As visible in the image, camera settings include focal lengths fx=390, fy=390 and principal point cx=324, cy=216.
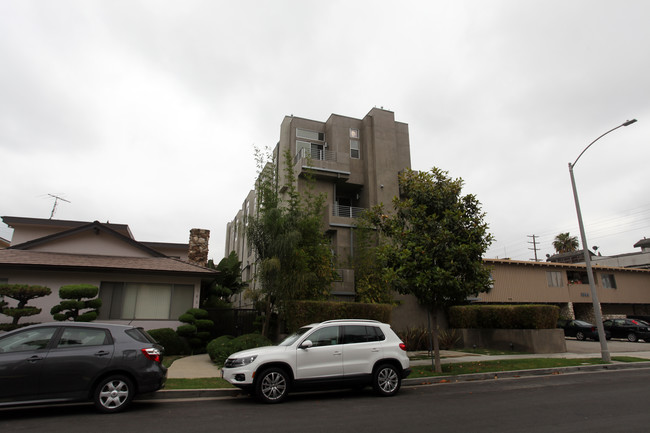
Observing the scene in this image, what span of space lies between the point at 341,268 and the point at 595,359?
1134 cm

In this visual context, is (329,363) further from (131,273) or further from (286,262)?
(131,273)

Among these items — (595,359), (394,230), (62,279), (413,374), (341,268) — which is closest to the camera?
(413,374)

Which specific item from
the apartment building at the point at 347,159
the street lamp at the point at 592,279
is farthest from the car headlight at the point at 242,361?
the apartment building at the point at 347,159

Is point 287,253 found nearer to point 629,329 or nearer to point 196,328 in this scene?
point 196,328

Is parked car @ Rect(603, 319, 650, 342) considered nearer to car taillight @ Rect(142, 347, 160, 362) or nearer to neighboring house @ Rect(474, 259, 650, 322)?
neighboring house @ Rect(474, 259, 650, 322)

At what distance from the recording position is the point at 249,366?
26.7 feet

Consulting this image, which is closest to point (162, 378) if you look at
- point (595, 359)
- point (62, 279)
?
point (62, 279)

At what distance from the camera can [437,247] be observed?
11.8 metres

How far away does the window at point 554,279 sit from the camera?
3053cm

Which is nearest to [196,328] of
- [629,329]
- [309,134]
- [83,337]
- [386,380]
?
[83,337]

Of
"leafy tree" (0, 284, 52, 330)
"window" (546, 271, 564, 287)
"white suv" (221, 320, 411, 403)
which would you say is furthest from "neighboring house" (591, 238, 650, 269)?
"leafy tree" (0, 284, 52, 330)

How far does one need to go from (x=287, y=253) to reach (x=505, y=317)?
36.2 feet

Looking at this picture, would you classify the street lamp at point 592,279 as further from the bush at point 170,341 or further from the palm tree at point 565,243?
the palm tree at point 565,243

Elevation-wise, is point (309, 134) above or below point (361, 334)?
above
